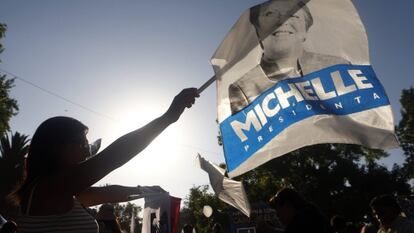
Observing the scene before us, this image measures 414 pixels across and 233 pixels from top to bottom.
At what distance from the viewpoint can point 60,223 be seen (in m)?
1.54

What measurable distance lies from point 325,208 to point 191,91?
119 ft

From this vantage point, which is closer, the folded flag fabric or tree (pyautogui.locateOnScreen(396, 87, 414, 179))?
the folded flag fabric

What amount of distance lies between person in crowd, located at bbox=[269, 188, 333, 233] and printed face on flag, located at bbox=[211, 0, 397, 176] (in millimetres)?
595

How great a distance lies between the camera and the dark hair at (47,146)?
1.62 m

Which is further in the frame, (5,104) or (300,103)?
(5,104)

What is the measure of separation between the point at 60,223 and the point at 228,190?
640cm

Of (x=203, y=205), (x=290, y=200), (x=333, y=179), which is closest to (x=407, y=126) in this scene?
(x=333, y=179)

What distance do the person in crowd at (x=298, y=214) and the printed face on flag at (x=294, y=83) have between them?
60 cm

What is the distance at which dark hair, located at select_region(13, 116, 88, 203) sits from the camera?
1.62 m

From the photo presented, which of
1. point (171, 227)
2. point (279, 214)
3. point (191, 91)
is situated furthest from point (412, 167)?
point (191, 91)

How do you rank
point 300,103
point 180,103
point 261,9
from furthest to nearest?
point 261,9 → point 300,103 → point 180,103

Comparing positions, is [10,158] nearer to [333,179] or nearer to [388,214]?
[388,214]

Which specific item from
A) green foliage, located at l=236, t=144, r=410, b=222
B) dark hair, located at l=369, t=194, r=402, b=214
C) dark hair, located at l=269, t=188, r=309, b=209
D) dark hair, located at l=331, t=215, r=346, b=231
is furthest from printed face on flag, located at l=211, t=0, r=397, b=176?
green foliage, located at l=236, t=144, r=410, b=222

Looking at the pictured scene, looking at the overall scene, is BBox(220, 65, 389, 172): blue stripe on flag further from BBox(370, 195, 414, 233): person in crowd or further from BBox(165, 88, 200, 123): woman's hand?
BBox(370, 195, 414, 233): person in crowd
